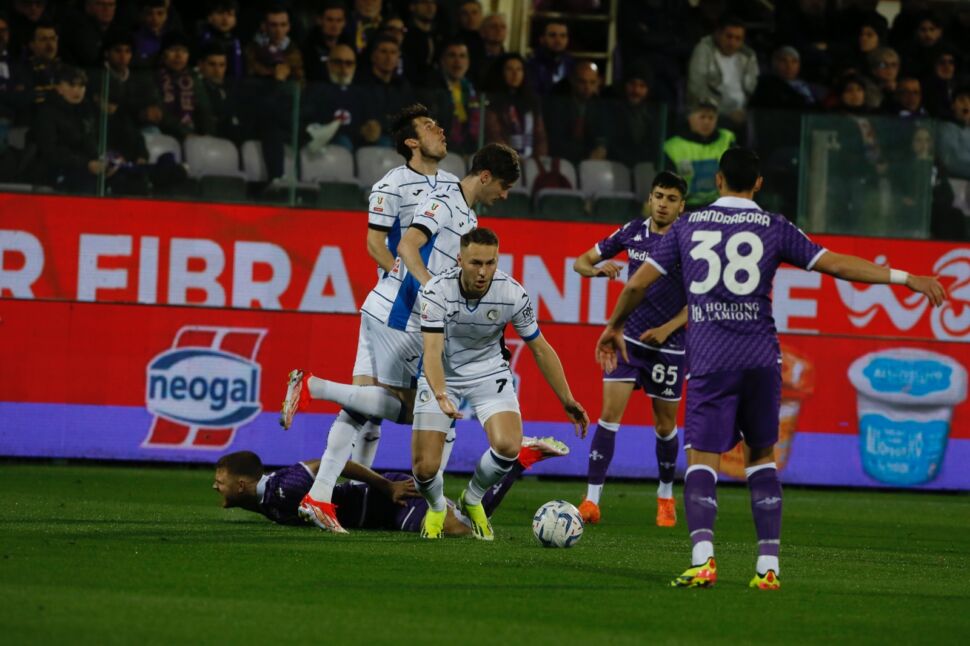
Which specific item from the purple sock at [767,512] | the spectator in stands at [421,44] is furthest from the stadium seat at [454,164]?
the purple sock at [767,512]

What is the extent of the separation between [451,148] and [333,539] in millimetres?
7098

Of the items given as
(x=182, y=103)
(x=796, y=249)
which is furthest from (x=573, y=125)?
(x=796, y=249)

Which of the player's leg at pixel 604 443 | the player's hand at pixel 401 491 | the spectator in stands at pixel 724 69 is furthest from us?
the spectator in stands at pixel 724 69

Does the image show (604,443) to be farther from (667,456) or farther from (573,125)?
(573,125)

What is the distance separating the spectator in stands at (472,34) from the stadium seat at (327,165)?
2.04m

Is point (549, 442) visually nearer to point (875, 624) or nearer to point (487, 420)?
point (487, 420)

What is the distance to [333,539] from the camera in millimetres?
9500

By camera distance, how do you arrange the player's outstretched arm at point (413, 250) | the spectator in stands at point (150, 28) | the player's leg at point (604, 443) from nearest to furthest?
the player's outstretched arm at point (413, 250), the player's leg at point (604, 443), the spectator in stands at point (150, 28)

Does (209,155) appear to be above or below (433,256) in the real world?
above

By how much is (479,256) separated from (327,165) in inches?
273

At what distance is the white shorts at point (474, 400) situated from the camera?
9656mm

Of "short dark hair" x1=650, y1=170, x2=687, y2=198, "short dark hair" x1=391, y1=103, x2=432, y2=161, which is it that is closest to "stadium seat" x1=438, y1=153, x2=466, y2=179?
"short dark hair" x1=650, y1=170, x2=687, y2=198

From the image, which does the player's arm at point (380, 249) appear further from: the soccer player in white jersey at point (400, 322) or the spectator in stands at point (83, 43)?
the spectator in stands at point (83, 43)

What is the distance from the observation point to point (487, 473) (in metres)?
9.77
